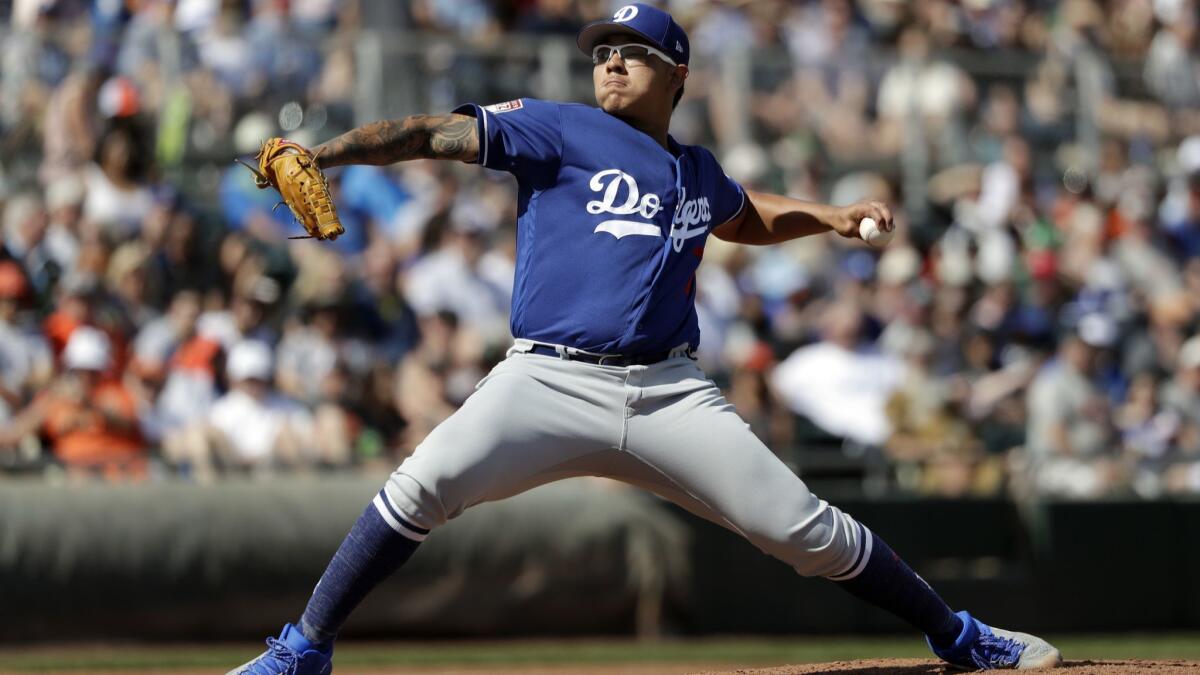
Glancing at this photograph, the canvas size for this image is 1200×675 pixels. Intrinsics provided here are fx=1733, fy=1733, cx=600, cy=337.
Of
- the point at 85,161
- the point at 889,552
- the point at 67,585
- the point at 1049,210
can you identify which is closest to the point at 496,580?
the point at 67,585

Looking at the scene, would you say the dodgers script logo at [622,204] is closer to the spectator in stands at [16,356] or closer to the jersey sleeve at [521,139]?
the jersey sleeve at [521,139]

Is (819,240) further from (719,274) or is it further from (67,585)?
(67,585)

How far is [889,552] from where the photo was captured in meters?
5.41

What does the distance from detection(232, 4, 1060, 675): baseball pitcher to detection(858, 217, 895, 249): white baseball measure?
51cm

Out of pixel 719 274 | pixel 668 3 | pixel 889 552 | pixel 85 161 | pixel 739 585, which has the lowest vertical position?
pixel 739 585

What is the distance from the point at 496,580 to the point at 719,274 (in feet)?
10.2

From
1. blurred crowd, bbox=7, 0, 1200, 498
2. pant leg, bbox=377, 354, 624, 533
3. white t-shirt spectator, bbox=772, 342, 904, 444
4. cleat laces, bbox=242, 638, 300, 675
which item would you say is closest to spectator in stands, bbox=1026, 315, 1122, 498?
blurred crowd, bbox=7, 0, 1200, 498

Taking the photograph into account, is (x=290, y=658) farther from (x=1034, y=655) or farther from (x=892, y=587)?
(x=1034, y=655)

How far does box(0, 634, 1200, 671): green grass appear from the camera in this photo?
29.8 feet

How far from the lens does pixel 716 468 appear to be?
5059 millimetres

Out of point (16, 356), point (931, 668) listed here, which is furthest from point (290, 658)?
point (16, 356)

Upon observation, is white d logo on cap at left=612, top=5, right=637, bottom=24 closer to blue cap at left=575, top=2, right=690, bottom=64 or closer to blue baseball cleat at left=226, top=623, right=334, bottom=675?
blue cap at left=575, top=2, right=690, bottom=64

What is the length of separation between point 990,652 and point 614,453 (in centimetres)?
146

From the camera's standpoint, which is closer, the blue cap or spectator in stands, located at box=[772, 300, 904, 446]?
the blue cap
